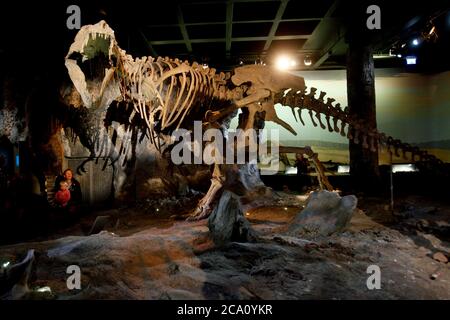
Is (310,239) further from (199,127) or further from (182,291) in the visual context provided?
(199,127)

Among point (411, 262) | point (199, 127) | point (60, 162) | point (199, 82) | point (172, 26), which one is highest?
point (172, 26)

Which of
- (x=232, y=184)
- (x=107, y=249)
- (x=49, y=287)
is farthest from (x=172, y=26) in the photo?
(x=49, y=287)

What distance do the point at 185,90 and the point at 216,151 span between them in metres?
1.43

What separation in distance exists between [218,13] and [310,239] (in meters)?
6.73

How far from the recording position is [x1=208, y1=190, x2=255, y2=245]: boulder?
3521 mm

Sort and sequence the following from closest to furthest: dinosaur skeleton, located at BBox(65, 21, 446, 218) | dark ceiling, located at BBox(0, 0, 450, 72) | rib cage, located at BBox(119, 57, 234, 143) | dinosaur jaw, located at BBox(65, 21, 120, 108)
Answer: dinosaur jaw, located at BBox(65, 21, 120, 108)
dinosaur skeleton, located at BBox(65, 21, 446, 218)
rib cage, located at BBox(119, 57, 234, 143)
dark ceiling, located at BBox(0, 0, 450, 72)

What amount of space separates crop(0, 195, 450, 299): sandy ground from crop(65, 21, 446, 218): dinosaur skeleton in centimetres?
177

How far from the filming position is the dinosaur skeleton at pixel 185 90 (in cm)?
418

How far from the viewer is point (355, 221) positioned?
4898mm

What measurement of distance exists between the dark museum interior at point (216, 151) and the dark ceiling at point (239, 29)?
49 mm

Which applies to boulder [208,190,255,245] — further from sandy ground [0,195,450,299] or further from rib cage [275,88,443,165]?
rib cage [275,88,443,165]

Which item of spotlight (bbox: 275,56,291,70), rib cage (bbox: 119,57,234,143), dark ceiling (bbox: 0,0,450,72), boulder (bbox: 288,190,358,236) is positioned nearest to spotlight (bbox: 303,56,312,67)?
dark ceiling (bbox: 0,0,450,72)

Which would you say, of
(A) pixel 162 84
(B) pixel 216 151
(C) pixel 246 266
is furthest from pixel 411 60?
(C) pixel 246 266

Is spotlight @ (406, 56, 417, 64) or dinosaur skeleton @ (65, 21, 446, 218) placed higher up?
spotlight @ (406, 56, 417, 64)
